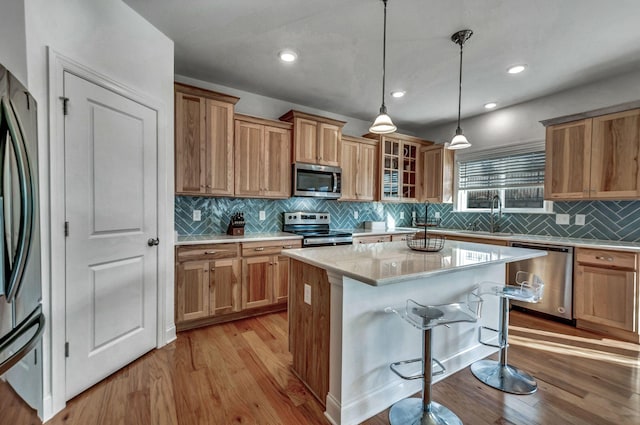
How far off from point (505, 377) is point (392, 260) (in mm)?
1267

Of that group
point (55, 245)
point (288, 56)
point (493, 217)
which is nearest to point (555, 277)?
point (493, 217)

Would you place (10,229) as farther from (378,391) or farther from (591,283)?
(591,283)

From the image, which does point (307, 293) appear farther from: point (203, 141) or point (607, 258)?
point (607, 258)

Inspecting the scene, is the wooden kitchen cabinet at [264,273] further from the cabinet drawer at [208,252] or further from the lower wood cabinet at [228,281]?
the cabinet drawer at [208,252]

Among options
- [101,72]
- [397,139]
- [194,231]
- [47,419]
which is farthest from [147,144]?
[397,139]

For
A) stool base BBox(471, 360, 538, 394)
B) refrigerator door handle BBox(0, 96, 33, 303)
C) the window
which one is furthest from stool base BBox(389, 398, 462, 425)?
the window

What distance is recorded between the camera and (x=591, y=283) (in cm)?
283

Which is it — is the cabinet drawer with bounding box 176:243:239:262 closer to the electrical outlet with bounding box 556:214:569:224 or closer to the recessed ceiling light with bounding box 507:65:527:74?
the recessed ceiling light with bounding box 507:65:527:74

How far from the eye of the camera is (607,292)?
2721 millimetres

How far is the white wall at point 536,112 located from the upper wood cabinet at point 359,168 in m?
1.50

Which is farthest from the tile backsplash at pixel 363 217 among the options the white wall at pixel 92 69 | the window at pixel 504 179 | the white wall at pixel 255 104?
the white wall at pixel 255 104

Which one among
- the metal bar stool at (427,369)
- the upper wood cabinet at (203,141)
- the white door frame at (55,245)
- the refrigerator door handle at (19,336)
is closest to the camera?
the refrigerator door handle at (19,336)

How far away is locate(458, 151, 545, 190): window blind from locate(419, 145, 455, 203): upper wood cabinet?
21 centimetres

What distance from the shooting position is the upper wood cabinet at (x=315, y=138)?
3586 millimetres
